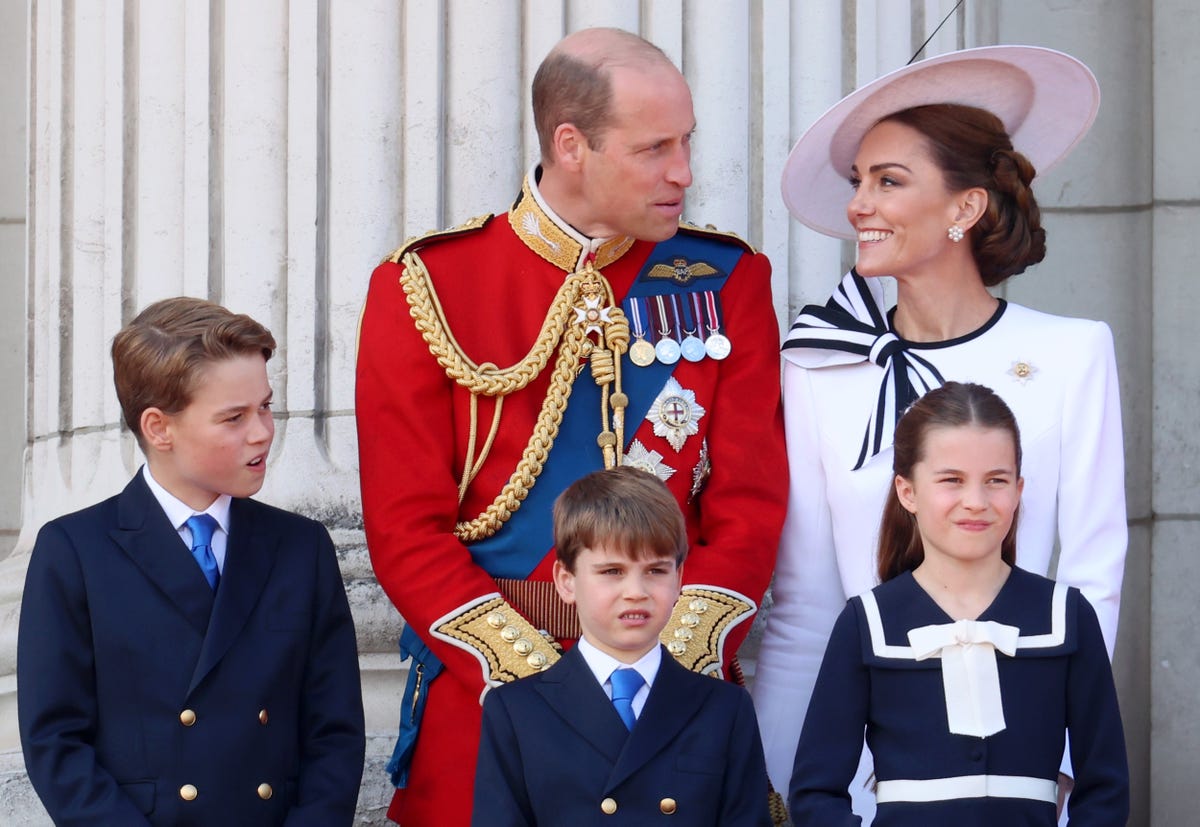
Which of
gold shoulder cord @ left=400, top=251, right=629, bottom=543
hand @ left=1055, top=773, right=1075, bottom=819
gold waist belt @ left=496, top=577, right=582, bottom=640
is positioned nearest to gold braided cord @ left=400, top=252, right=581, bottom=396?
gold shoulder cord @ left=400, top=251, right=629, bottom=543

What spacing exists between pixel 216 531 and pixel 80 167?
5.51 ft

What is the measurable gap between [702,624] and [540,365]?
566 millimetres

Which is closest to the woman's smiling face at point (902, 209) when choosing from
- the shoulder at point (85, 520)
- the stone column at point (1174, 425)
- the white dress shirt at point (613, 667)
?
the white dress shirt at point (613, 667)

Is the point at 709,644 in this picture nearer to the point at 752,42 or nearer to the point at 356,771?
the point at 356,771

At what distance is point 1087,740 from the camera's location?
10.4 ft

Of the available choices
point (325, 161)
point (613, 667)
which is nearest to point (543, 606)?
point (613, 667)

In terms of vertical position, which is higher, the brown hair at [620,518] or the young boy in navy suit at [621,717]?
the brown hair at [620,518]

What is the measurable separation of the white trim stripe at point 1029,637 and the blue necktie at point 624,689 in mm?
392

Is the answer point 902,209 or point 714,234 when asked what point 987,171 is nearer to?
point 902,209

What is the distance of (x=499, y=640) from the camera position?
3387 millimetres

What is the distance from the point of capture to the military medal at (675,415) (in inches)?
143

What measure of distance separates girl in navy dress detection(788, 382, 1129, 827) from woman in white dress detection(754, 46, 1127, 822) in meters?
0.34

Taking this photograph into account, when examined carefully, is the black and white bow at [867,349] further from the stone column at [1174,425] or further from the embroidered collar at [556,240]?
the stone column at [1174,425]

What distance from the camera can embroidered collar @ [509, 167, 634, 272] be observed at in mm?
3715
